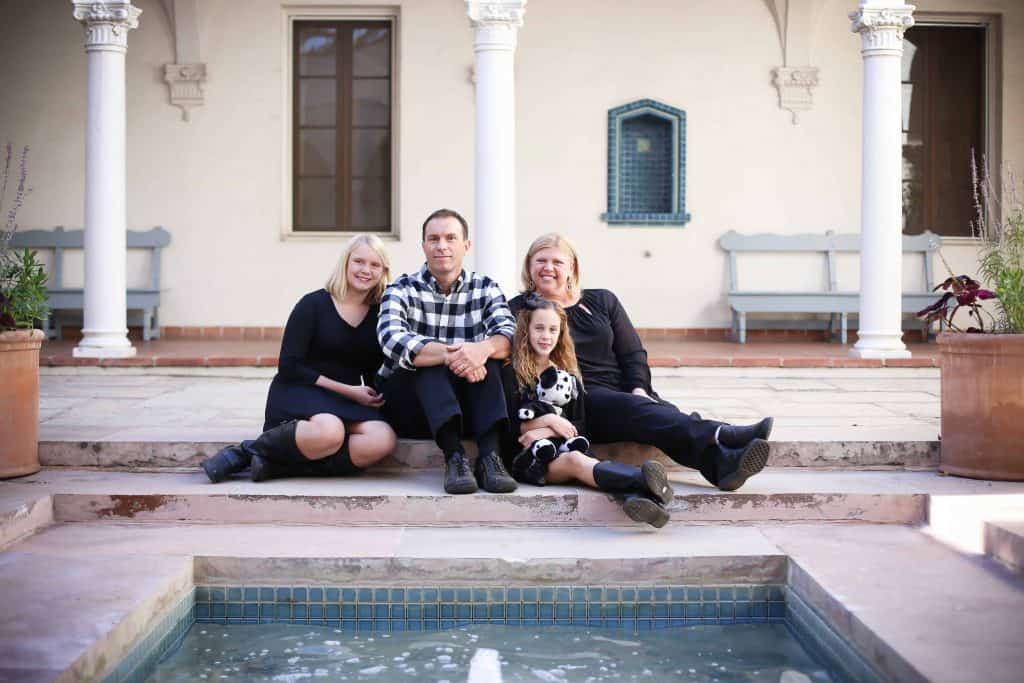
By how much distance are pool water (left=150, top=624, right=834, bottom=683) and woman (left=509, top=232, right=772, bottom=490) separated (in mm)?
839

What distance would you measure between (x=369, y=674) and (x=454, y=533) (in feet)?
3.52

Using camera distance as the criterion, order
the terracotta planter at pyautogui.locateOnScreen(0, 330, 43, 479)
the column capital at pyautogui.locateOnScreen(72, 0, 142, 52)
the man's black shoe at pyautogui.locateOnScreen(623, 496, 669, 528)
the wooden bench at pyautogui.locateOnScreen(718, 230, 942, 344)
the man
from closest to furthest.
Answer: the man's black shoe at pyautogui.locateOnScreen(623, 496, 669, 528) < the man < the terracotta planter at pyautogui.locateOnScreen(0, 330, 43, 479) < the column capital at pyautogui.locateOnScreen(72, 0, 142, 52) < the wooden bench at pyautogui.locateOnScreen(718, 230, 942, 344)

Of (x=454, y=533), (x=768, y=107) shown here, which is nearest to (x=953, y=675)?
(x=454, y=533)

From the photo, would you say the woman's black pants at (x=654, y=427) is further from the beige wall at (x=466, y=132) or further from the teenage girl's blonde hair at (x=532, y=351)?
the beige wall at (x=466, y=132)

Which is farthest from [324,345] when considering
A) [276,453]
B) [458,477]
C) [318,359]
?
[458,477]

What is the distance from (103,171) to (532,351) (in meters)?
5.65

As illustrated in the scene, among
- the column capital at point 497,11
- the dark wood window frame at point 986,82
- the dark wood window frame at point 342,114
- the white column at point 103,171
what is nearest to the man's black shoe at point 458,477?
the column capital at point 497,11

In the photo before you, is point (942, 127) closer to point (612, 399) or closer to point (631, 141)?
point (631, 141)

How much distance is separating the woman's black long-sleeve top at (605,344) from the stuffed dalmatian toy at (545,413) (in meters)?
0.27

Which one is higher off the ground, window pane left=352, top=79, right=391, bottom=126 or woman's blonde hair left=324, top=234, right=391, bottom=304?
window pane left=352, top=79, right=391, bottom=126

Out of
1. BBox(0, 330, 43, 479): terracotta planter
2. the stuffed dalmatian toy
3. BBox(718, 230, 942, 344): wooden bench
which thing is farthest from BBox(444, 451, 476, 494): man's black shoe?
BBox(718, 230, 942, 344): wooden bench

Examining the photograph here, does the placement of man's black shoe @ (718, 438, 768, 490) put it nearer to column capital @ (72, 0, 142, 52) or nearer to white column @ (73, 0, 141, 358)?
white column @ (73, 0, 141, 358)

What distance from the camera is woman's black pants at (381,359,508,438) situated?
4.42 metres

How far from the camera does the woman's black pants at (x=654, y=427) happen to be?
14.4ft
